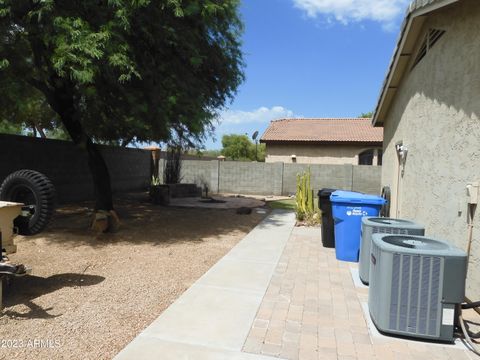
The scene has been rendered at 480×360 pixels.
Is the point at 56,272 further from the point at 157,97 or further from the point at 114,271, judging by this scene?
the point at 157,97

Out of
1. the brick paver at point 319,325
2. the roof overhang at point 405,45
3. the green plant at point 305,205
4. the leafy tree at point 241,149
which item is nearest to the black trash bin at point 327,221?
A: the brick paver at point 319,325

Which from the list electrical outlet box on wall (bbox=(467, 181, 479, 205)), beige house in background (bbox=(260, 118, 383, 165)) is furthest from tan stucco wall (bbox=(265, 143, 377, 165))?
electrical outlet box on wall (bbox=(467, 181, 479, 205))

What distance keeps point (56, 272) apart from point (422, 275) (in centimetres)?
508

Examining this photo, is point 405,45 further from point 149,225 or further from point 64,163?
point 64,163

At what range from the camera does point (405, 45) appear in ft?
25.2

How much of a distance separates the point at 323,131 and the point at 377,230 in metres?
21.8

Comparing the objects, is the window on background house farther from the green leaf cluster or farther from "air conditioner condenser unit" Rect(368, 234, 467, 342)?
"air conditioner condenser unit" Rect(368, 234, 467, 342)

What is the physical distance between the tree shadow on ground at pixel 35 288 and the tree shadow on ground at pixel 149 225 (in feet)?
7.04

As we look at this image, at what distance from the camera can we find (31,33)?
7547mm

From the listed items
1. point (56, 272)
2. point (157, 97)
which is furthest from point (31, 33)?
point (56, 272)

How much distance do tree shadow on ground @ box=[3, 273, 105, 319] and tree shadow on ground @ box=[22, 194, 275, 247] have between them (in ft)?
7.04

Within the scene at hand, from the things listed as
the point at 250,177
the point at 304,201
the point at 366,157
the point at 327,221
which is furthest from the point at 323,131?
the point at 327,221

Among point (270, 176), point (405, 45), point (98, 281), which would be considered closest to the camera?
point (98, 281)

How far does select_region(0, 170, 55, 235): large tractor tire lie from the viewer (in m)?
4.99
